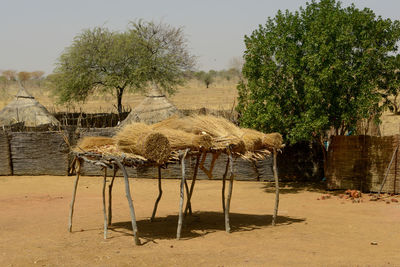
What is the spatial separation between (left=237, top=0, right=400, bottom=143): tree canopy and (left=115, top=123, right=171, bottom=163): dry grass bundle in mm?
5942

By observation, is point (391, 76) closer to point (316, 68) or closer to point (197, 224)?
point (316, 68)

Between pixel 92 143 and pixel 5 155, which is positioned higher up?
pixel 92 143

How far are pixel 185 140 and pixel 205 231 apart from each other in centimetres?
213

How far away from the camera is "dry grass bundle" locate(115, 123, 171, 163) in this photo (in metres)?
8.21

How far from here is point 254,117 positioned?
14.2m

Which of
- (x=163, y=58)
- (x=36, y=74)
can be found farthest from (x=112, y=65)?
(x=36, y=74)

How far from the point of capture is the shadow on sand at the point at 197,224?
376 inches

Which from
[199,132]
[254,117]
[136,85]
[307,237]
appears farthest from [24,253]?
[136,85]

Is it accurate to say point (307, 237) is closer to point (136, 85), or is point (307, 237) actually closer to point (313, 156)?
point (313, 156)

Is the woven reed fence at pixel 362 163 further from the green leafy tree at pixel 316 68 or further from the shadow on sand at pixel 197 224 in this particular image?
the shadow on sand at pixel 197 224

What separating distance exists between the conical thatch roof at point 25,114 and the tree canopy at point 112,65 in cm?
600

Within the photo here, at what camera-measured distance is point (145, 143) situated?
26.9ft

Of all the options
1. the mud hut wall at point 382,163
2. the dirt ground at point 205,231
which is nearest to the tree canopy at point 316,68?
the mud hut wall at point 382,163

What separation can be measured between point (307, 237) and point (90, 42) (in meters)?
21.5
